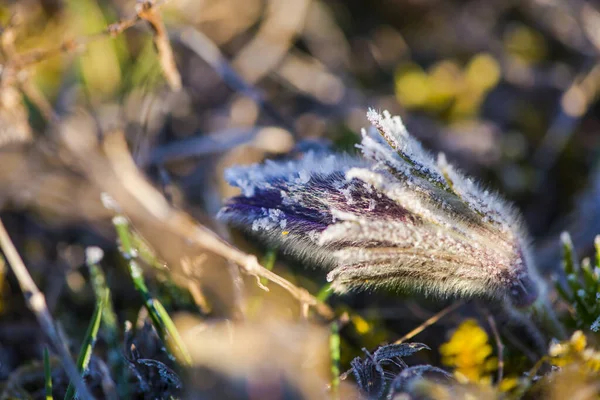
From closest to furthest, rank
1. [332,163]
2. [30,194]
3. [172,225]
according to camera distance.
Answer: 1. [332,163]
2. [172,225]
3. [30,194]

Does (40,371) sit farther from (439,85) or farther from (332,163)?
(439,85)

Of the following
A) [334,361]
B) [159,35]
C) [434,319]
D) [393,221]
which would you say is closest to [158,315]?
[334,361]

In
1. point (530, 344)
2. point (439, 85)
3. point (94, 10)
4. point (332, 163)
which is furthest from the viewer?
point (94, 10)

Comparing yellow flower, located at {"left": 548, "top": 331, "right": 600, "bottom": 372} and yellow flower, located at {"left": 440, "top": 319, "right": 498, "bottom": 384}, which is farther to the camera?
yellow flower, located at {"left": 440, "top": 319, "right": 498, "bottom": 384}

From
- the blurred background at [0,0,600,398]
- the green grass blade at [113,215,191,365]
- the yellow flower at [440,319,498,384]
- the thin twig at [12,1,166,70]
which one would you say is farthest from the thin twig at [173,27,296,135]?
the yellow flower at [440,319,498,384]

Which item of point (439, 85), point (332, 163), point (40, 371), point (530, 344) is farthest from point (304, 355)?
point (439, 85)

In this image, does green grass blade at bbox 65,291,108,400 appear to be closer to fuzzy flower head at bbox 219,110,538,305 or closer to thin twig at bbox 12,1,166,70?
fuzzy flower head at bbox 219,110,538,305

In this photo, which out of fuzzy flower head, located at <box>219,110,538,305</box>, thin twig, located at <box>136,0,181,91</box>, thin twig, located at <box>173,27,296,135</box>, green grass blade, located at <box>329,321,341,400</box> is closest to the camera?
fuzzy flower head, located at <box>219,110,538,305</box>
